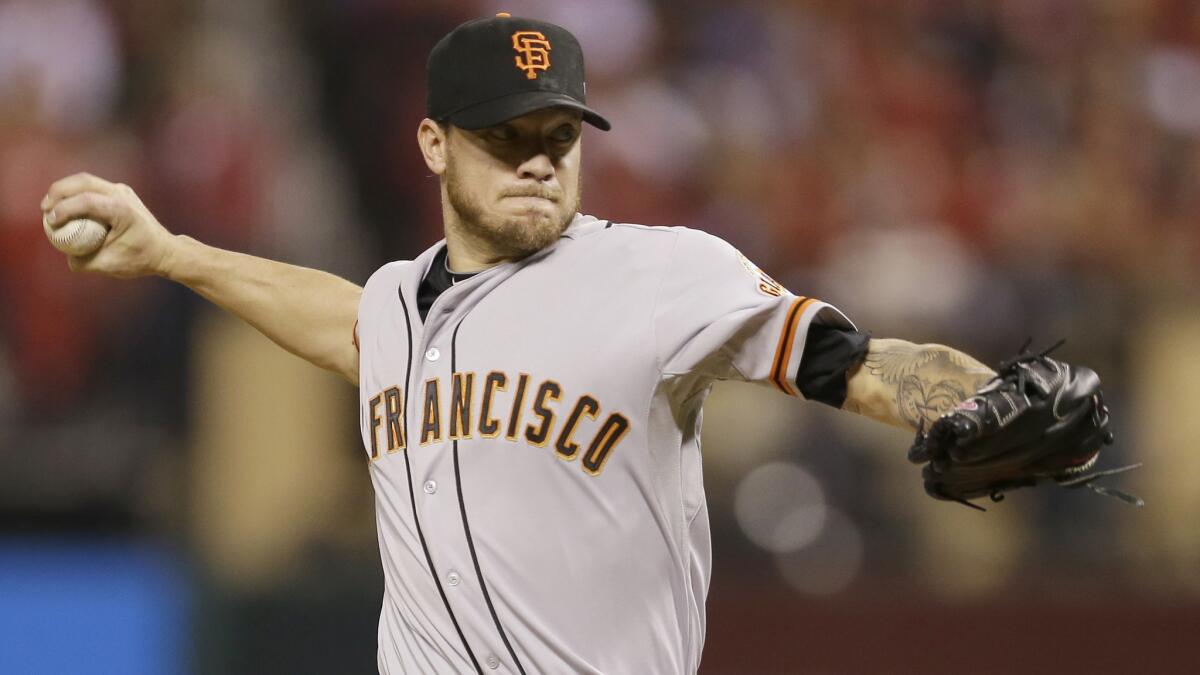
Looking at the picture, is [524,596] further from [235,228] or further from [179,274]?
[235,228]

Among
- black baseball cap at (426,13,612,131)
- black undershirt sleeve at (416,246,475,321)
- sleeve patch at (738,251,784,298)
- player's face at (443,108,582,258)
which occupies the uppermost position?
black baseball cap at (426,13,612,131)

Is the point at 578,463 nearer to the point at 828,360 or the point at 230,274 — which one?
the point at 828,360

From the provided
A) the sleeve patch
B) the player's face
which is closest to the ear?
the player's face

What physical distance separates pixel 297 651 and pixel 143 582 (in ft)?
2.06

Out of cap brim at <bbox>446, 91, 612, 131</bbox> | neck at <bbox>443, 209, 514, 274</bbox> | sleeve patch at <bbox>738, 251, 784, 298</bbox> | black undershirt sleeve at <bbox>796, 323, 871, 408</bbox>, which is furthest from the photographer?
neck at <bbox>443, 209, 514, 274</bbox>

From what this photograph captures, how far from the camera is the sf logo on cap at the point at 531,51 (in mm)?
2932

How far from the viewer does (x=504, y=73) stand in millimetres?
2930

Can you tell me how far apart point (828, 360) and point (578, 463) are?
1.54 feet

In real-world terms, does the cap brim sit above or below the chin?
above

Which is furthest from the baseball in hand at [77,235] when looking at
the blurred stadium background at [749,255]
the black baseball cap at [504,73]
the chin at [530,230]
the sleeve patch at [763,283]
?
the blurred stadium background at [749,255]

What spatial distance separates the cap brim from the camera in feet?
9.46

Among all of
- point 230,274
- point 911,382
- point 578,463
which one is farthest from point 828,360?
point 230,274

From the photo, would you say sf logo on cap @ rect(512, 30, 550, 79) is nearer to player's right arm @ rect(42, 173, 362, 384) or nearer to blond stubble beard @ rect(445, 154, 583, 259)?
blond stubble beard @ rect(445, 154, 583, 259)

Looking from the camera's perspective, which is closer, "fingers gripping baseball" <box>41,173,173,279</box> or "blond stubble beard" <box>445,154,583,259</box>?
"blond stubble beard" <box>445,154,583,259</box>
